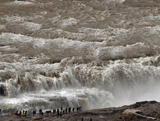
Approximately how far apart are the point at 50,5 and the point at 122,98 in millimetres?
25919

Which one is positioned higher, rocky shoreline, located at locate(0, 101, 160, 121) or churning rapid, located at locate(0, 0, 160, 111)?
churning rapid, located at locate(0, 0, 160, 111)

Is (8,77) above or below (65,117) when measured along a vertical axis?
above

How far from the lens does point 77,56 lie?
40.7 m

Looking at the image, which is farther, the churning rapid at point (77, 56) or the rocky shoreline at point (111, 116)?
the churning rapid at point (77, 56)

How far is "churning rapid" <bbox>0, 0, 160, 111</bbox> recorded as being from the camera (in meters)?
34.2

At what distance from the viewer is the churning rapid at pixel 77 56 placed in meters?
34.2

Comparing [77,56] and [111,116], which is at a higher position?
[77,56]

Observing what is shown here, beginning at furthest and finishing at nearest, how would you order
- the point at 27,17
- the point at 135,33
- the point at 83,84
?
the point at 27,17 < the point at 135,33 < the point at 83,84

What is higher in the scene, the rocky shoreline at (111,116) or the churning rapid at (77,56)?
the churning rapid at (77,56)

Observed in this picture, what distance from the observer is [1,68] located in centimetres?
3616

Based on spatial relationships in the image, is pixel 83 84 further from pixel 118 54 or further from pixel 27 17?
pixel 27 17

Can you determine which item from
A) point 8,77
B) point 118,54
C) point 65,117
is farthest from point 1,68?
point 118,54

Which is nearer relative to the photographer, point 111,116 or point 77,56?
point 111,116

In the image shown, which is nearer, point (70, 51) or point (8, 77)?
point (8, 77)
